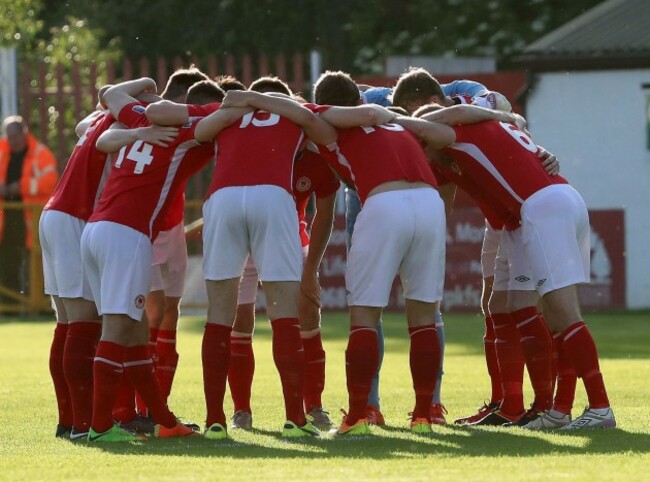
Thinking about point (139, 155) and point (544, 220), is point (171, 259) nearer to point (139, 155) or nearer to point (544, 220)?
point (139, 155)

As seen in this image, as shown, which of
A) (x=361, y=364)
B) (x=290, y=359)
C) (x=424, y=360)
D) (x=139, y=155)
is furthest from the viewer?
(x=139, y=155)

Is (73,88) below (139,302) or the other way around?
the other way around

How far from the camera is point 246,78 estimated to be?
25.6m

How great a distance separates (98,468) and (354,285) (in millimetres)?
1843

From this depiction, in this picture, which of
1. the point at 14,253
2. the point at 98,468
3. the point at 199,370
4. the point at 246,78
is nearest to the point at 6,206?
the point at 14,253

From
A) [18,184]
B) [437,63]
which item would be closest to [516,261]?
[18,184]

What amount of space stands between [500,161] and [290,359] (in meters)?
1.65

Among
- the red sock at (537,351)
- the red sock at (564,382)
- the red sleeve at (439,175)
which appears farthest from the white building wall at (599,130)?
the red sock at (537,351)

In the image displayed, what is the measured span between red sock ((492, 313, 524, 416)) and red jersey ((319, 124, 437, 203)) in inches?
50.0

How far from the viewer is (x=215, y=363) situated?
352 inches

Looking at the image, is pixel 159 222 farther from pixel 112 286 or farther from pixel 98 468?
pixel 98 468

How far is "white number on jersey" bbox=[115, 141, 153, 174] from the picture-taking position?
9.19 m

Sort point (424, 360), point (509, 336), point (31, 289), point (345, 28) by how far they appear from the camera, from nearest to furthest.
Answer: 1. point (424, 360)
2. point (509, 336)
3. point (31, 289)
4. point (345, 28)

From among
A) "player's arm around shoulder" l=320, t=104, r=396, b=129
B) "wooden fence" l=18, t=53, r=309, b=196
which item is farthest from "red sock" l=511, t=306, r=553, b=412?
"wooden fence" l=18, t=53, r=309, b=196
